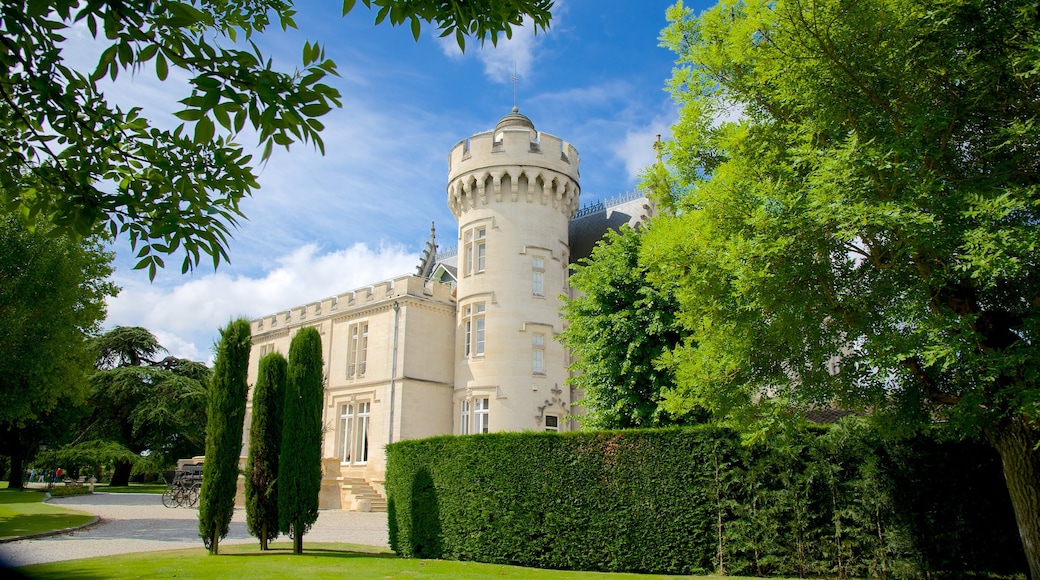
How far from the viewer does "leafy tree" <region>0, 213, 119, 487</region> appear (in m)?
19.7

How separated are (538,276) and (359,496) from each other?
11.4 metres

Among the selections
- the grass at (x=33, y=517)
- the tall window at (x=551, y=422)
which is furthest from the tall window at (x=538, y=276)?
the grass at (x=33, y=517)

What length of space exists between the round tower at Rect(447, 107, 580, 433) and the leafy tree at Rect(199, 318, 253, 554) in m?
12.8

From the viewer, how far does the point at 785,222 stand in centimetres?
868

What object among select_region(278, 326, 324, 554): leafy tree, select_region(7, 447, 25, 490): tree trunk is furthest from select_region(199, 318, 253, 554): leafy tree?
select_region(7, 447, 25, 490): tree trunk

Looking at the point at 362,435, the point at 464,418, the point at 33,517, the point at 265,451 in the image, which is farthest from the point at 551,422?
the point at 33,517

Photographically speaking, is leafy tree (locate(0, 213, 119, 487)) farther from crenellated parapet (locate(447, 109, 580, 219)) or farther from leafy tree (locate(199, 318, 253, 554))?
crenellated parapet (locate(447, 109, 580, 219))

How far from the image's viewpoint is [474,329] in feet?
92.8

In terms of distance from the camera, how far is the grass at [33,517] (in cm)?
1697

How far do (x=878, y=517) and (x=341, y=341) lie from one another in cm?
2549

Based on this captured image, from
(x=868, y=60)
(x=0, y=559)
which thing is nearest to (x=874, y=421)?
(x=868, y=60)

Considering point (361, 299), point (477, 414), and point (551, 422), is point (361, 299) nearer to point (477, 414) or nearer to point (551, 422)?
point (477, 414)

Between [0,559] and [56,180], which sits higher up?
[56,180]

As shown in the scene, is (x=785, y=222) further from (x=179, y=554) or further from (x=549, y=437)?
(x=179, y=554)
